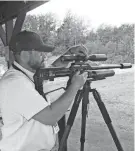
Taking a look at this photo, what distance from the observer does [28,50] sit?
1.08m

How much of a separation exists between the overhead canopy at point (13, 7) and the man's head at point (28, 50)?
1129 mm

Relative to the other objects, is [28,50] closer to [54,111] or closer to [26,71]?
[26,71]

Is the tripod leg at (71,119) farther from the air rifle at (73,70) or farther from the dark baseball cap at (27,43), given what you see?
the dark baseball cap at (27,43)

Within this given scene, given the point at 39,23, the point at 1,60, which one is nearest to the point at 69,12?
the point at 39,23

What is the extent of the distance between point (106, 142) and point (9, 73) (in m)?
2.03

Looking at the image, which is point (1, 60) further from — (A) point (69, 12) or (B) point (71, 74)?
(B) point (71, 74)

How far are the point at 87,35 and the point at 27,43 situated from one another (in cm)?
299

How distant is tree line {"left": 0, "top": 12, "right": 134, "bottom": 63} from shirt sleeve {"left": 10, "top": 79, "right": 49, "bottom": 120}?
2230 mm

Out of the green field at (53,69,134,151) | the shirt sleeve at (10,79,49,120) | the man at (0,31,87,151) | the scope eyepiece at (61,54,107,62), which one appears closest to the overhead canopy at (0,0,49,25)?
the scope eyepiece at (61,54,107,62)

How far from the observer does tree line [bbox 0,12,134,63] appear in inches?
137

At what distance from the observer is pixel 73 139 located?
9.21ft

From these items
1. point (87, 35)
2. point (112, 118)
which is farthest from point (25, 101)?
point (112, 118)

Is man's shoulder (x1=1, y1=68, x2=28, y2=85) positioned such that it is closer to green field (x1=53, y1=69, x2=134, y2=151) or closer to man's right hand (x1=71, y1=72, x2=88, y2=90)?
man's right hand (x1=71, y1=72, x2=88, y2=90)

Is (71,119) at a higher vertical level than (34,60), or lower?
lower
